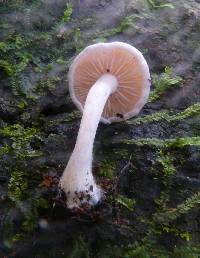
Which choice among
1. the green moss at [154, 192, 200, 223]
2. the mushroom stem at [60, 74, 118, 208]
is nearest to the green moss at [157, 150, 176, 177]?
the green moss at [154, 192, 200, 223]

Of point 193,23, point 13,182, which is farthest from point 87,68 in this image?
point 193,23

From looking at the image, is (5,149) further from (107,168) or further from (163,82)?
(163,82)

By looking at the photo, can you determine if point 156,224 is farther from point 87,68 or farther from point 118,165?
point 87,68

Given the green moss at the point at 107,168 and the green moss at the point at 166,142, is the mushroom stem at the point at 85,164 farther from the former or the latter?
the green moss at the point at 166,142

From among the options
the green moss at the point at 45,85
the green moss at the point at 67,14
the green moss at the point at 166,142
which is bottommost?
the green moss at the point at 166,142

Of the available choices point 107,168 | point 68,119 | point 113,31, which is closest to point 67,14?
point 113,31

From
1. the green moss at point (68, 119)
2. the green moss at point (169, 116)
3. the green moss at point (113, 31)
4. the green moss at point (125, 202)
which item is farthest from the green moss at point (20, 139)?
the green moss at point (113, 31)
